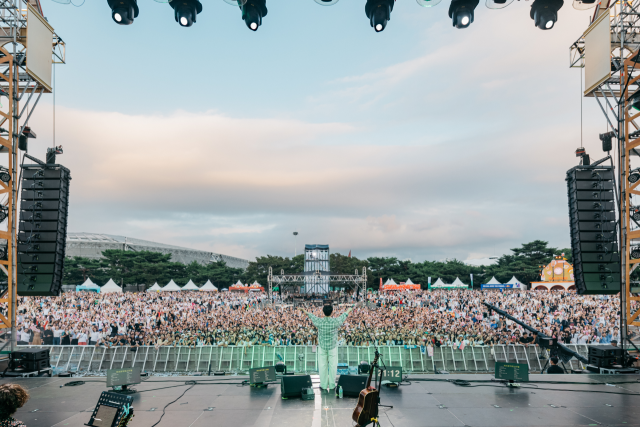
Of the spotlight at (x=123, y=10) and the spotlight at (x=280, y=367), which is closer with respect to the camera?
the spotlight at (x=123, y=10)

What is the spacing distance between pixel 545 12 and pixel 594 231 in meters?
5.67

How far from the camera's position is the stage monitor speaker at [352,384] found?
7.62 metres

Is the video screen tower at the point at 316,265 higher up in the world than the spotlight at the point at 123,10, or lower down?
lower down

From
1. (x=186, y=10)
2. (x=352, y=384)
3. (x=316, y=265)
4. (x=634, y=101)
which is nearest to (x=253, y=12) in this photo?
(x=186, y=10)

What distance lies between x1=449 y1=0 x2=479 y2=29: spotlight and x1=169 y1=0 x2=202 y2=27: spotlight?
4.37m

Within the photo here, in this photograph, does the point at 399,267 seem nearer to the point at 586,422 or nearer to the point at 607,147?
the point at 607,147

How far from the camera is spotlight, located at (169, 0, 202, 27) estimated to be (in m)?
7.03

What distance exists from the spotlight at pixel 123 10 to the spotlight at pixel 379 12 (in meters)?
3.97

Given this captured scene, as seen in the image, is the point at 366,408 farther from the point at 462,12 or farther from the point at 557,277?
the point at 557,277

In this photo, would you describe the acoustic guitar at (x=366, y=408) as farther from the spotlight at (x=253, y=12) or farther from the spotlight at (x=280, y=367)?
the spotlight at (x=253, y=12)

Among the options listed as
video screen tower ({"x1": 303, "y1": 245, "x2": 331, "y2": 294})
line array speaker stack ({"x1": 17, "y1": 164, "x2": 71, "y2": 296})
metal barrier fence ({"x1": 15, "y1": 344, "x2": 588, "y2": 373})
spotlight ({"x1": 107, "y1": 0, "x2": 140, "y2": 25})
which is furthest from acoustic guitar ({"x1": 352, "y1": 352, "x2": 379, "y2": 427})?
video screen tower ({"x1": 303, "y1": 245, "x2": 331, "y2": 294})

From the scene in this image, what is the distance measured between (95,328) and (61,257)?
7.28 meters

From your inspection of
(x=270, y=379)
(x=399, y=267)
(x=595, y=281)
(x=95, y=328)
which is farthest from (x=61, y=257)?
(x=399, y=267)

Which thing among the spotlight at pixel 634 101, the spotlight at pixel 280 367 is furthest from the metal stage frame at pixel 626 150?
the spotlight at pixel 280 367
